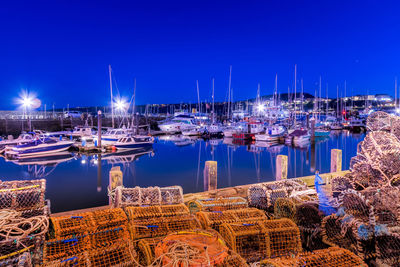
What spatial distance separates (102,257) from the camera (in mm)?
2723

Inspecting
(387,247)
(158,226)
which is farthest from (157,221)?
(387,247)

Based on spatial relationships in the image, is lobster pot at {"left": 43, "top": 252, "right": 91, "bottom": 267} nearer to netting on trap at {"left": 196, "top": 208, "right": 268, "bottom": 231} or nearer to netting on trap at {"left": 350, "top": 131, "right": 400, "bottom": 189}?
netting on trap at {"left": 196, "top": 208, "right": 268, "bottom": 231}

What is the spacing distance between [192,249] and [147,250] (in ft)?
1.73

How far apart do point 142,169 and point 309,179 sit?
39.8 feet

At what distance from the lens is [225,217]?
149 inches

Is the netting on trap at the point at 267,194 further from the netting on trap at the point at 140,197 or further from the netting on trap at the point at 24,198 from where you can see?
the netting on trap at the point at 24,198

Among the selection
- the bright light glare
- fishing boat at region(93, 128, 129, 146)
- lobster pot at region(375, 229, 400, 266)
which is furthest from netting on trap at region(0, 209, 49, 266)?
the bright light glare

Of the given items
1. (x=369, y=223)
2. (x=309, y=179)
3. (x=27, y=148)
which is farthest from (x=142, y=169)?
(x=369, y=223)

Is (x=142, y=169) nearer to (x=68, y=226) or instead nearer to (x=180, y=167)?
(x=180, y=167)

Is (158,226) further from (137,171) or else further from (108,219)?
(137,171)

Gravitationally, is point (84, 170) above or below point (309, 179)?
below

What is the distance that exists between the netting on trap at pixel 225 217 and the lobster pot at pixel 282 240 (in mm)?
433

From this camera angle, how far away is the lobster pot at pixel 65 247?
2706 mm

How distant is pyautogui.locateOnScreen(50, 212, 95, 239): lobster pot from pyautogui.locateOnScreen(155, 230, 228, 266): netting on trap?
3.23ft
